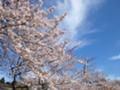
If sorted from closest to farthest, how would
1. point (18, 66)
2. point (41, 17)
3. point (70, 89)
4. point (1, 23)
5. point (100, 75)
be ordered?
point (1, 23), point (41, 17), point (18, 66), point (70, 89), point (100, 75)

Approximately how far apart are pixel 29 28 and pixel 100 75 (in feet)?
117

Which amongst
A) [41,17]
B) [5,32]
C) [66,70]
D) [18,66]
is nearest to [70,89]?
[66,70]

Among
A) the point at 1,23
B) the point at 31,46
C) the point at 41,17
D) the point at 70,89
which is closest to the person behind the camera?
the point at 1,23

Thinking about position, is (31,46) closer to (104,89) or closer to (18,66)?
(18,66)

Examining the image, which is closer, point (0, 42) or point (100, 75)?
point (0, 42)

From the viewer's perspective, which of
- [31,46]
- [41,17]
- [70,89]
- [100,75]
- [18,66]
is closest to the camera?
[31,46]

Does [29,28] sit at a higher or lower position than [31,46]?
higher

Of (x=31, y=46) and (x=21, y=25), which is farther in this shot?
(x=31, y=46)

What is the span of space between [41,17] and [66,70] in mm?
15363

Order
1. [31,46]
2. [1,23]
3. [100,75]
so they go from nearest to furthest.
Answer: [1,23] < [31,46] < [100,75]

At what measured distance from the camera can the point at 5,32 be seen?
9820 millimetres

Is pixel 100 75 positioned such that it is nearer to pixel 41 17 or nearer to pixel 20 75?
pixel 20 75

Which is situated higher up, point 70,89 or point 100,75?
point 100,75

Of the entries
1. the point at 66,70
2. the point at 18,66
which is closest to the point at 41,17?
the point at 18,66
